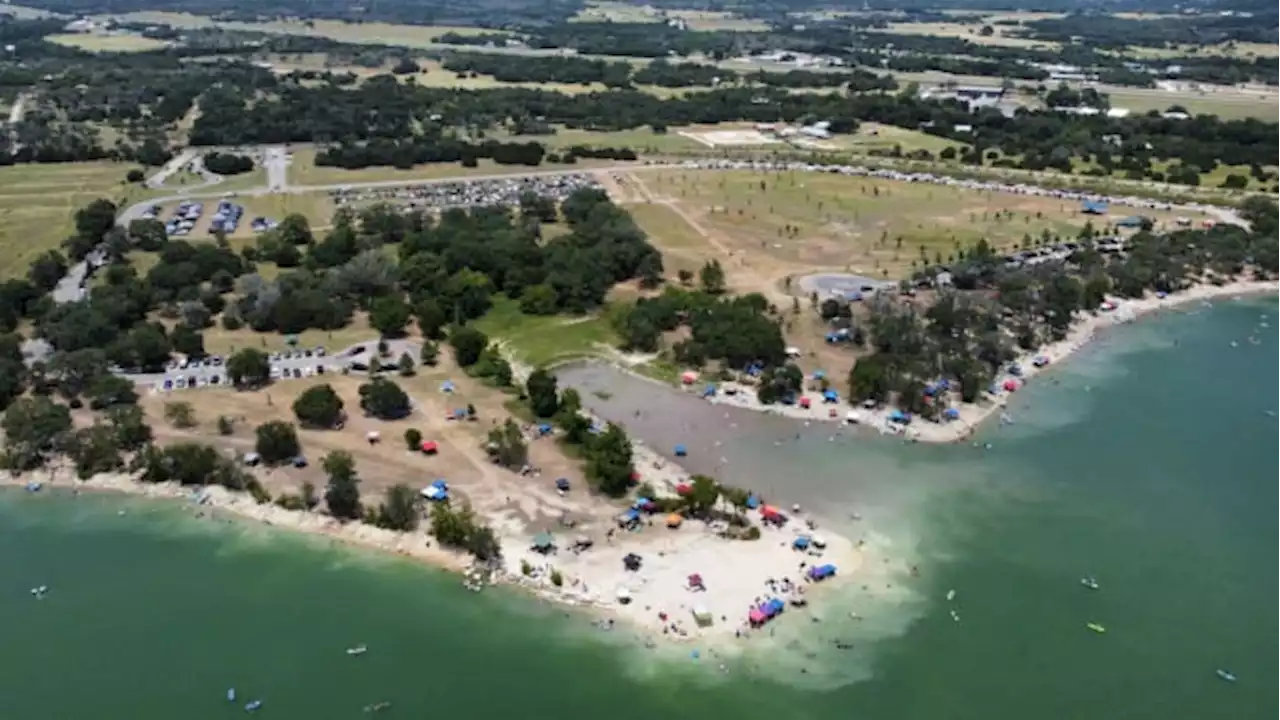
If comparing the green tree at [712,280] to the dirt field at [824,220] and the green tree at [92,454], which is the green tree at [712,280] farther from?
the green tree at [92,454]

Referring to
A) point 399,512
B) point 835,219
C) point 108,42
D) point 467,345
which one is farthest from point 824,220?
point 108,42

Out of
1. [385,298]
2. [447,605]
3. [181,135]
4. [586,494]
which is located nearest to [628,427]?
[586,494]

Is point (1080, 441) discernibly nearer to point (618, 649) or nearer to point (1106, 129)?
point (618, 649)

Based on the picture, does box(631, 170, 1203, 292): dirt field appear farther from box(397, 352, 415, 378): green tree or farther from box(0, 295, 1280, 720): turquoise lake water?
box(0, 295, 1280, 720): turquoise lake water

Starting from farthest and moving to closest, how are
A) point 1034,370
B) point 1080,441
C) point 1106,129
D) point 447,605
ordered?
point 1106,129 → point 1034,370 → point 1080,441 → point 447,605

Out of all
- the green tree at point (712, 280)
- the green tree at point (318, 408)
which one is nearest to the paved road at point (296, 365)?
the green tree at point (318, 408)

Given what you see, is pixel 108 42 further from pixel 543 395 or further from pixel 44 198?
pixel 543 395
